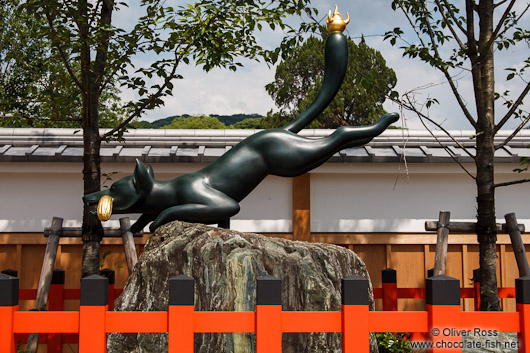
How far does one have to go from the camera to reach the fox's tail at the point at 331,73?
4.55 m

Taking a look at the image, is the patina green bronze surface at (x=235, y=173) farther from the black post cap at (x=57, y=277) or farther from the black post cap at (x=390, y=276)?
the black post cap at (x=390, y=276)

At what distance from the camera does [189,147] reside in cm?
686

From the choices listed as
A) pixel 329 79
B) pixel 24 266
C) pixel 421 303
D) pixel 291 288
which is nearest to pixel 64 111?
pixel 24 266

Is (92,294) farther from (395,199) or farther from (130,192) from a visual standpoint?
(395,199)

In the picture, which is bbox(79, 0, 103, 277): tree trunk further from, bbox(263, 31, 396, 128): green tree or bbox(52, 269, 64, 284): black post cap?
bbox(263, 31, 396, 128): green tree

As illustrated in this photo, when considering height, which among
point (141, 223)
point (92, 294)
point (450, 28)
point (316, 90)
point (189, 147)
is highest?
point (316, 90)

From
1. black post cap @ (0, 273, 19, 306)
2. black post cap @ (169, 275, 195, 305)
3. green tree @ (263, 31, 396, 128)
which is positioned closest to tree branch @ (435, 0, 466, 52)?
black post cap @ (169, 275, 195, 305)

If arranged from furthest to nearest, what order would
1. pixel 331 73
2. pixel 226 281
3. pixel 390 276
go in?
pixel 390 276
pixel 331 73
pixel 226 281

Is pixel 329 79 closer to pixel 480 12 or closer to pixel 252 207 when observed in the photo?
pixel 480 12

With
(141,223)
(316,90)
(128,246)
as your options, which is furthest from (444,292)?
(316,90)

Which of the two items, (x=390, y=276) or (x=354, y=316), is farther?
(x=390, y=276)

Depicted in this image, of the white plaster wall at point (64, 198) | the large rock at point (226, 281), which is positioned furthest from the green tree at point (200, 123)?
the large rock at point (226, 281)

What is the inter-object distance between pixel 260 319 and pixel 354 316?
50 cm

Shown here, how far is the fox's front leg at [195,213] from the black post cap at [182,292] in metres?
1.59
